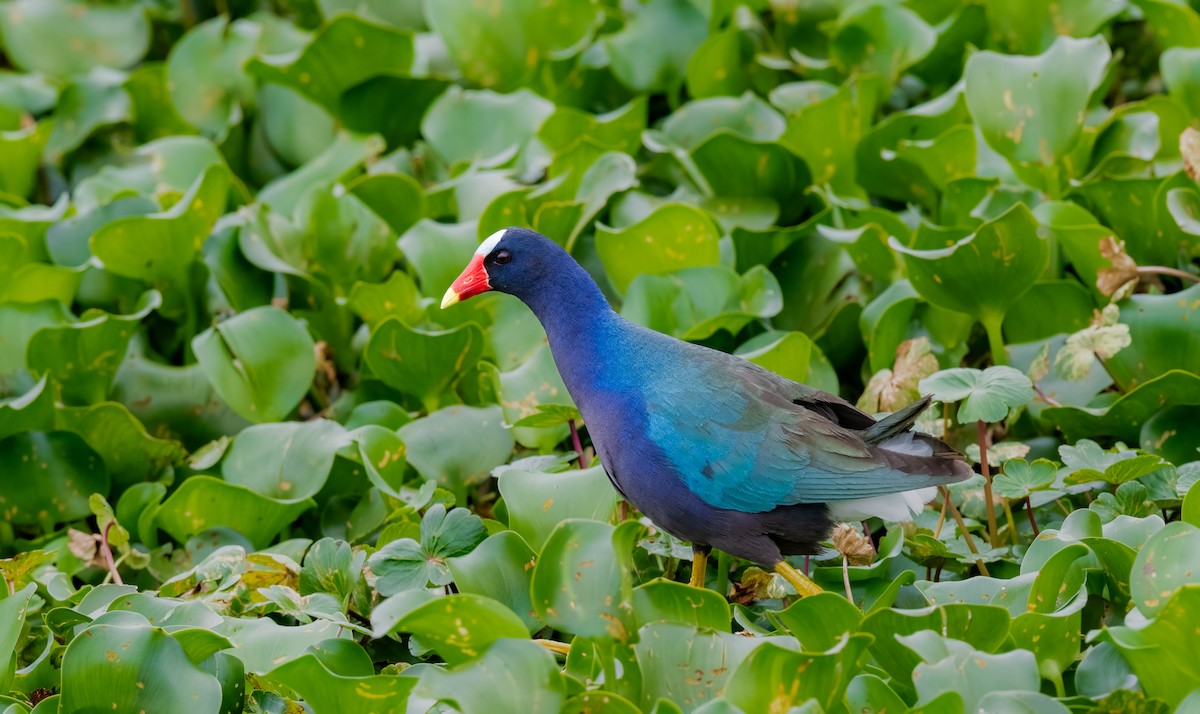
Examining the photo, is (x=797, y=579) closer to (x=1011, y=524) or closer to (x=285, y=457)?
(x=1011, y=524)

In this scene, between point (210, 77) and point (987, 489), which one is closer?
point (987, 489)

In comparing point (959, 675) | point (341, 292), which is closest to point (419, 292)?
point (341, 292)

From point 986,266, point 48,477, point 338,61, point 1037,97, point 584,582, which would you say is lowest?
point 48,477

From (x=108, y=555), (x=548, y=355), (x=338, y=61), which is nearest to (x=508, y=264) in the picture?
(x=548, y=355)

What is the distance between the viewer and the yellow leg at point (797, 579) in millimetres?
2328

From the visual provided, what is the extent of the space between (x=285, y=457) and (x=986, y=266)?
4.73 ft

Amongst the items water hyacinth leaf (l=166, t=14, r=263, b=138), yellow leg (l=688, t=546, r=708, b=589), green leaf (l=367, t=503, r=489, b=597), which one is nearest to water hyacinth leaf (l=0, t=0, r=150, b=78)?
water hyacinth leaf (l=166, t=14, r=263, b=138)

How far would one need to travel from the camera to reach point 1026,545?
8.46 feet

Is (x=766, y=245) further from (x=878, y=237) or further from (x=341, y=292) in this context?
(x=341, y=292)

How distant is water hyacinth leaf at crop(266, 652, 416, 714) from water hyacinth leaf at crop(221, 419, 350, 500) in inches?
30.8

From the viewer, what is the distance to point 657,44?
4035mm

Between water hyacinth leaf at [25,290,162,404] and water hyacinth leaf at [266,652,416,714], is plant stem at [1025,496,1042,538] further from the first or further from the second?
water hyacinth leaf at [25,290,162,404]

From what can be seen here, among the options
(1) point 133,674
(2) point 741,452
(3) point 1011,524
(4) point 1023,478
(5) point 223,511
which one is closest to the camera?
(1) point 133,674

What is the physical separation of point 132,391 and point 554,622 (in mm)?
1724
